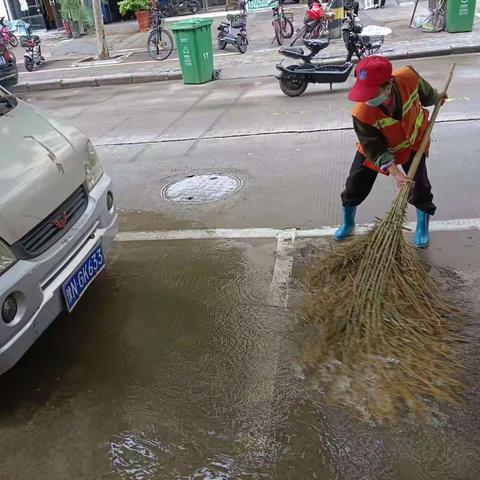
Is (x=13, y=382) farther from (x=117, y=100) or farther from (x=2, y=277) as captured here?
(x=117, y=100)

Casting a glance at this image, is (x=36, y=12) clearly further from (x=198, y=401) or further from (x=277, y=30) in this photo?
(x=198, y=401)

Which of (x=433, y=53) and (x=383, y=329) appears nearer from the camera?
(x=383, y=329)

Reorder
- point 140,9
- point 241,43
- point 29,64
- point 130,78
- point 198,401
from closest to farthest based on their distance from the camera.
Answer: point 198,401 < point 130,78 < point 241,43 < point 29,64 < point 140,9

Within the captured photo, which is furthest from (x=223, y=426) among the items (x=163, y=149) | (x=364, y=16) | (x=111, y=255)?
(x=364, y=16)

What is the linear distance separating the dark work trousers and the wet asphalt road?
1.19ft

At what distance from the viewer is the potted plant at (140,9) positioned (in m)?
16.1

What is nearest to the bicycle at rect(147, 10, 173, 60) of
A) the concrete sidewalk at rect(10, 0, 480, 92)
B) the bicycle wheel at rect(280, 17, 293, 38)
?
the concrete sidewalk at rect(10, 0, 480, 92)

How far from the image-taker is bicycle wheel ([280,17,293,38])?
13.0 metres

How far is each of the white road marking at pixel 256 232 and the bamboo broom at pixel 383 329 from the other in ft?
2.86

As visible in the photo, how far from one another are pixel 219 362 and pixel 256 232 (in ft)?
5.06

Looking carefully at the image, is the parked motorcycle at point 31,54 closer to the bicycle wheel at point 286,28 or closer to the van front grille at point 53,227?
the bicycle wheel at point 286,28

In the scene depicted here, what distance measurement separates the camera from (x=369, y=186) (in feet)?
12.0

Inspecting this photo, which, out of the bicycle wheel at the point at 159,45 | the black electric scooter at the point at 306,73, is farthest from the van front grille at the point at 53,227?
the bicycle wheel at the point at 159,45

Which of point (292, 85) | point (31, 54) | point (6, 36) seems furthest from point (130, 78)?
point (6, 36)
